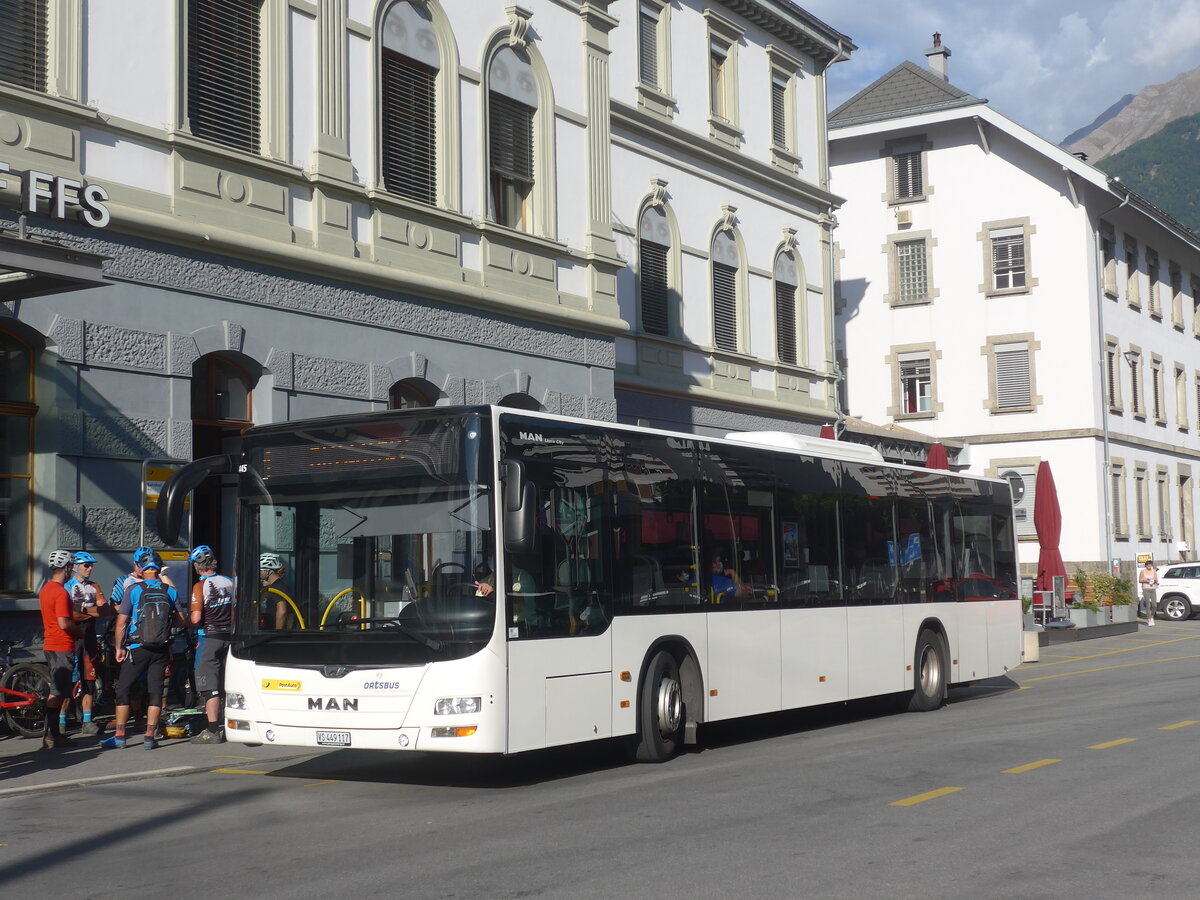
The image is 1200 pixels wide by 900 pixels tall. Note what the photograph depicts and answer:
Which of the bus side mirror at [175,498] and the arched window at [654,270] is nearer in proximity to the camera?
the bus side mirror at [175,498]

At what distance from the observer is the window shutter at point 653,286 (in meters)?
26.7

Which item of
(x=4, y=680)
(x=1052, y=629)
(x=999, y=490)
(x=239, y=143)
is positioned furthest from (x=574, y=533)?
(x=1052, y=629)

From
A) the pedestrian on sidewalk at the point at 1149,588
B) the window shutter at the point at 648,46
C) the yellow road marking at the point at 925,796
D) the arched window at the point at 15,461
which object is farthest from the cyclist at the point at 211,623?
the pedestrian on sidewalk at the point at 1149,588

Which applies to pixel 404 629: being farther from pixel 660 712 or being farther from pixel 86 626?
pixel 86 626

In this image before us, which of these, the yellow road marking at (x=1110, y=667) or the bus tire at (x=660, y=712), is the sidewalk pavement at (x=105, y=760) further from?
the yellow road marking at (x=1110, y=667)

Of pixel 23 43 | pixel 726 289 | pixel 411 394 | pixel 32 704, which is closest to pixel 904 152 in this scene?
pixel 726 289

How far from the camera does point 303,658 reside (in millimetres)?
11109

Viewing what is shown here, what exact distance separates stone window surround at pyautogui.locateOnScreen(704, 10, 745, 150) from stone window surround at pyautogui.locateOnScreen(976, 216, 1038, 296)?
19649 mm

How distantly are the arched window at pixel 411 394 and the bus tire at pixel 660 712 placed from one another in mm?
7211

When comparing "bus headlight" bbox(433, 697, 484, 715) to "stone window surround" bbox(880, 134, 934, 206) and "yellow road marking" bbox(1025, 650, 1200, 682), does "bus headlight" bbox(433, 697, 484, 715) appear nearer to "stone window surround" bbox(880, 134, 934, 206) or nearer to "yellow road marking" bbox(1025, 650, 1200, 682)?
"yellow road marking" bbox(1025, 650, 1200, 682)

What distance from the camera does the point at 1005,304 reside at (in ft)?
154

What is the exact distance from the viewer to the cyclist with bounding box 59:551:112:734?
46.2ft

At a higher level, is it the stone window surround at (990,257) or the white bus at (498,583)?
the stone window surround at (990,257)

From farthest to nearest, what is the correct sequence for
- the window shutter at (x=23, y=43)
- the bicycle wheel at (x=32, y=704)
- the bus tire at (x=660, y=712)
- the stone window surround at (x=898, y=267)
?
the stone window surround at (x=898, y=267)
the window shutter at (x=23, y=43)
the bicycle wheel at (x=32, y=704)
the bus tire at (x=660, y=712)
